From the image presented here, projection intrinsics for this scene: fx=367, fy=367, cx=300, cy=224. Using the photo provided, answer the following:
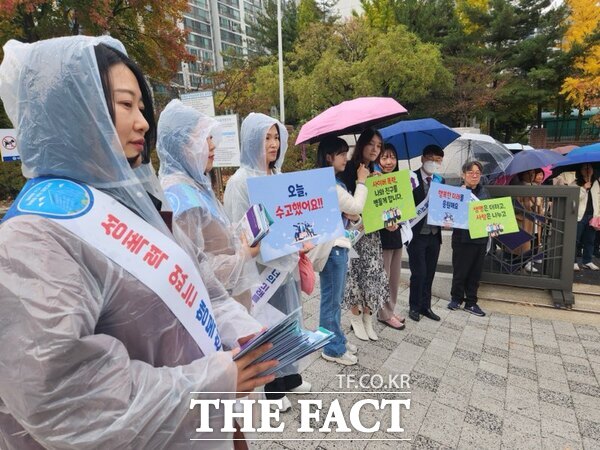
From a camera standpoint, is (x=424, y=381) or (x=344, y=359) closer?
(x=424, y=381)

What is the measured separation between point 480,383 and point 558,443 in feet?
2.13

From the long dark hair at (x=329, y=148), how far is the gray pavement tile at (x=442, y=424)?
1926 mm

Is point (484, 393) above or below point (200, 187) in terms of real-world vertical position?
below

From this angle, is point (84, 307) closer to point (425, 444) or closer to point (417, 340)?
point (425, 444)

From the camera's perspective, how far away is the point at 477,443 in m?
2.26

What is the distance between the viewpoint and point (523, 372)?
3.10 m

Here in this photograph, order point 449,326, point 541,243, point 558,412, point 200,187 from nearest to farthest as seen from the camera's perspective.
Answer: point 200,187, point 558,412, point 449,326, point 541,243

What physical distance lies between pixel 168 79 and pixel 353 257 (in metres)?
10.9

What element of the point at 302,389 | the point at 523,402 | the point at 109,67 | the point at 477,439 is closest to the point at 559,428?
the point at 523,402

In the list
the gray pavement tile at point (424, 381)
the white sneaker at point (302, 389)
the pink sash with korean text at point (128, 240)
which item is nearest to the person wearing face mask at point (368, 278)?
the gray pavement tile at point (424, 381)

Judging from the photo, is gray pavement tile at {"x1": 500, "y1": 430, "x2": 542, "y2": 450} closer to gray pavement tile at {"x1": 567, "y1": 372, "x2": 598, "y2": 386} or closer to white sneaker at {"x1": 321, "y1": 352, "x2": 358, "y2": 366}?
gray pavement tile at {"x1": 567, "y1": 372, "x2": 598, "y2": 386}

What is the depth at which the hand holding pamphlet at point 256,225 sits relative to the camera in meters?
1.75

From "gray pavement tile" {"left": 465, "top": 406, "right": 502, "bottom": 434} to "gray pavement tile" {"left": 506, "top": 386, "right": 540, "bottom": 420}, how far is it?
0.64 feet

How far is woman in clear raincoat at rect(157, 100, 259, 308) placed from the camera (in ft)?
5.47
